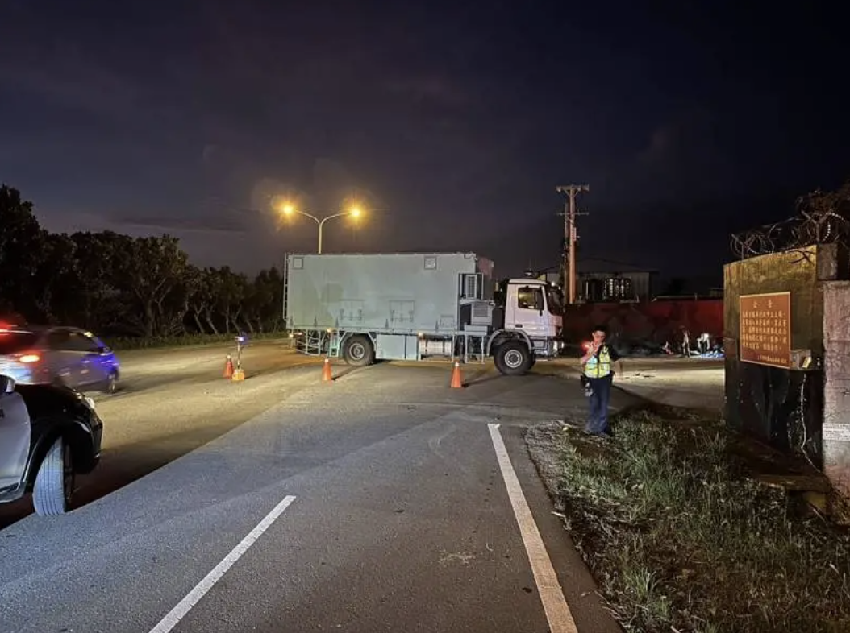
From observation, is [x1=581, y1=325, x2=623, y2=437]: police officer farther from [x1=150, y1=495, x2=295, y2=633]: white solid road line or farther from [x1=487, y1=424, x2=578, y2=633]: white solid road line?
[x1=150, y1=495, x2=295, y2=633]: white solid road line

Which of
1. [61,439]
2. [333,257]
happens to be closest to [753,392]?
[61,439]

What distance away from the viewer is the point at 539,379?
19625 mm

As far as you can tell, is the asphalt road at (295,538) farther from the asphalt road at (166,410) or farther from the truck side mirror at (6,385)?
the truck side mirror at (6,385)

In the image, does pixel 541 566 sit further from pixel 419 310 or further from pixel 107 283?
pixel 107 283

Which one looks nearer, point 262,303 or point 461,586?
point 461,586

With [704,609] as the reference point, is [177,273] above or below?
above

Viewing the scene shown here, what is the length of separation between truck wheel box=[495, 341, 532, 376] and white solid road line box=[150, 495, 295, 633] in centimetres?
1496

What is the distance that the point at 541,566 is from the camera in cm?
517

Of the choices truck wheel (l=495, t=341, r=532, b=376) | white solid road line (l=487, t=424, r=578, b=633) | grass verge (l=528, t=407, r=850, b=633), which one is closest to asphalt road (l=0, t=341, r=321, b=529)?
white solid road line (l=487, t=424, r=578, b=633)

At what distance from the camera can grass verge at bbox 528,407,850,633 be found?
14.2 feet

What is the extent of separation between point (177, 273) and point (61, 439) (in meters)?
32.5

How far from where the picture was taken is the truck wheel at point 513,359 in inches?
827

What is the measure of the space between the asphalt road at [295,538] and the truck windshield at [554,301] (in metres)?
11.0

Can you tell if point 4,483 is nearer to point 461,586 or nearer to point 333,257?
point 461,586
